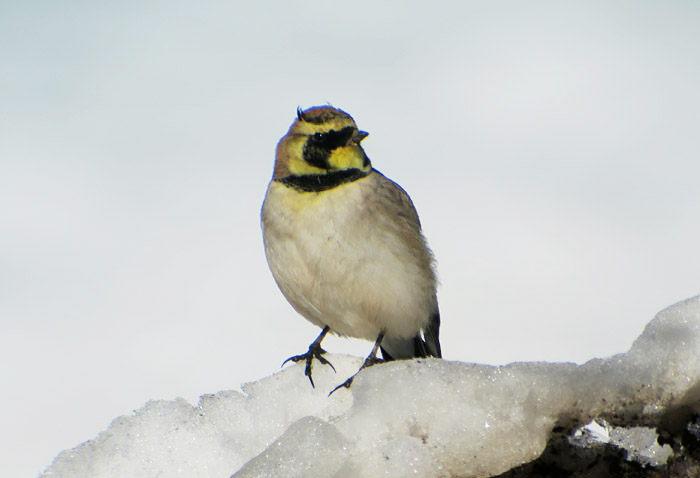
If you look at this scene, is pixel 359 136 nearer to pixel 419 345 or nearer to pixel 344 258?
pixel 344 258

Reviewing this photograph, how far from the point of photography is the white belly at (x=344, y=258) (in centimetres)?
462

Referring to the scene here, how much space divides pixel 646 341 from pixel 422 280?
2.45m

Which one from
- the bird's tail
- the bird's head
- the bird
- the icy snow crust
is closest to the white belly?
the bird

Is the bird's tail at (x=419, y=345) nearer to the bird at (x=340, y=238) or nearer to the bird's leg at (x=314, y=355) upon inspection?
the bird at (x=340, y=238)

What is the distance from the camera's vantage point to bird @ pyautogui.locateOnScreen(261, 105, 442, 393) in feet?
15.2

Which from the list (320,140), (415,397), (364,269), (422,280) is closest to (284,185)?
(320,140)

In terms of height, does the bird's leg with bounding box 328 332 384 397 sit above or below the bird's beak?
below

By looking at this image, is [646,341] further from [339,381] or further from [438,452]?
[339,381]

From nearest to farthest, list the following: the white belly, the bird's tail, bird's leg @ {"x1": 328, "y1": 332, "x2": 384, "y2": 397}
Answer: bird's leg @ {"x1": 328, "y1": 332, "x2": 384, "y2": 397}, the white belly, the bird's tail

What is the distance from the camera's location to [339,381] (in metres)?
4.37

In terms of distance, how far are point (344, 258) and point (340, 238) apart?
5.1 inches

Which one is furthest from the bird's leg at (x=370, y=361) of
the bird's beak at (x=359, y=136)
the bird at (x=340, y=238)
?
the bird's beak at (x=359, y=136)

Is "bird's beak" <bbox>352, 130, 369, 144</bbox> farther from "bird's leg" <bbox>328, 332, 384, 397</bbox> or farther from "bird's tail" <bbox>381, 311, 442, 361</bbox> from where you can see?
"bird's tail" <bbox>381, 311, 442, 361</bbox>

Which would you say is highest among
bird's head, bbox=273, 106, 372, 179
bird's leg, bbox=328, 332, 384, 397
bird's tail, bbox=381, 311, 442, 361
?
bird's head, bbox=273, 106, 372, 179
